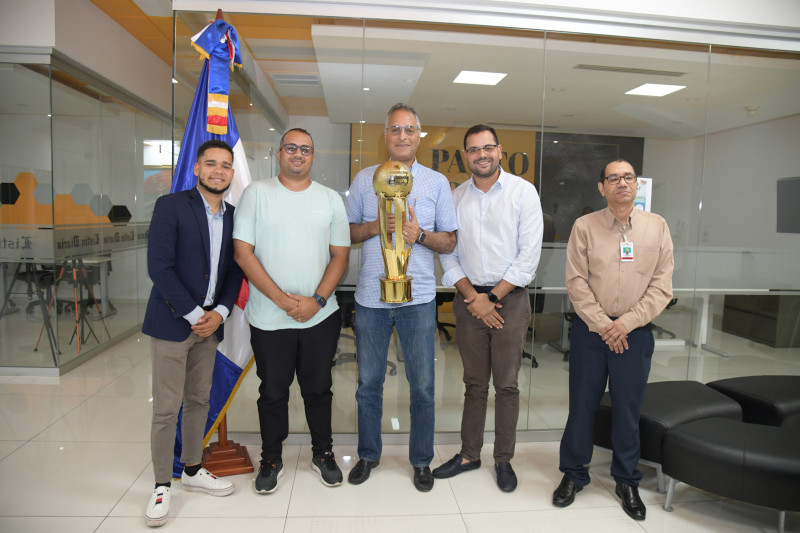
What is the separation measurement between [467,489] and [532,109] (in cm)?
243

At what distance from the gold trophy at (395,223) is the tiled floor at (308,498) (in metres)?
1.09

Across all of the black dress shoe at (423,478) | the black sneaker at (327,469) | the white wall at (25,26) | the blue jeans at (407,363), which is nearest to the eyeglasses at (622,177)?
the blue jeans at (407,363)

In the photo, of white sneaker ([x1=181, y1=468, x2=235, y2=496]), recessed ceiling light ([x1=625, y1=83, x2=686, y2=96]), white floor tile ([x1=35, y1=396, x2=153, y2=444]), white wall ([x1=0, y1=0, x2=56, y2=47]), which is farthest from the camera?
white wall ([x1=0, y1=0, x2=56, y2=47])

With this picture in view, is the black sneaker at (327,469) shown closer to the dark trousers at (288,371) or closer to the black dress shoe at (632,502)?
the dark trousers at (288,371)

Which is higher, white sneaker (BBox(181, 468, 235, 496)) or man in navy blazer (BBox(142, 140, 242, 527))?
man in navy blazer (BBox(142, 140, 242, 527))

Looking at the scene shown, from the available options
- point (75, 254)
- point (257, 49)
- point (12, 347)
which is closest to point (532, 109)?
point (257, 49)

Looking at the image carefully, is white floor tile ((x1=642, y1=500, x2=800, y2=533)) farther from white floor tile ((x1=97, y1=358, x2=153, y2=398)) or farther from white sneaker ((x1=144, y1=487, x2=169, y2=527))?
white floor tile ((x1=97, y1=358, x2=153, y2=398))

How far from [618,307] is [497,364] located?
684 millimetres

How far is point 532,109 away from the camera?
3.42 metres

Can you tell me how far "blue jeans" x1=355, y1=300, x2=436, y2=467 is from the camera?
2684mm

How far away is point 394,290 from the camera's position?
240cm

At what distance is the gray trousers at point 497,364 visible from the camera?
2701 millimetres

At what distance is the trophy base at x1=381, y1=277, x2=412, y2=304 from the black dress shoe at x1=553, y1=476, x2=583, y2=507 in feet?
4.33

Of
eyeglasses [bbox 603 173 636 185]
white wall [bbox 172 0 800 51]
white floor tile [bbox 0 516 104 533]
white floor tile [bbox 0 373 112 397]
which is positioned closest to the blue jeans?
eyeglasses [bbox 603 173 636 185]
